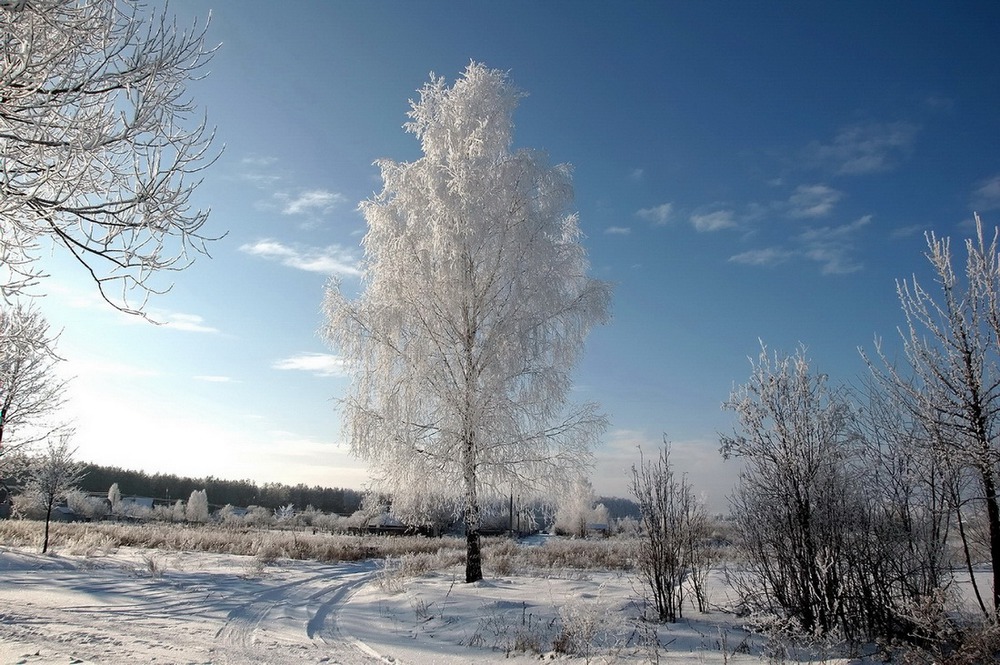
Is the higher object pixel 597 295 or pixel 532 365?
Answer: pixel 597 295

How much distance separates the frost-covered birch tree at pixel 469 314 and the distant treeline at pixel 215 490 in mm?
87916

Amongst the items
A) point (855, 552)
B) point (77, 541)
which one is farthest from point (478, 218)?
point (77, 541)

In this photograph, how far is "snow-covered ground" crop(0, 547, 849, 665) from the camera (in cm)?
645

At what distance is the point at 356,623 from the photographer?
9.06 metres

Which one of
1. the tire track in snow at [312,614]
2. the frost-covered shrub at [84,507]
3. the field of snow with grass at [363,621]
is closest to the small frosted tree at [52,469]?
the field of snow with grass at [363,621]

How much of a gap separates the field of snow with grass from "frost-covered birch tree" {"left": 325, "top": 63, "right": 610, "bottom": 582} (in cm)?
219

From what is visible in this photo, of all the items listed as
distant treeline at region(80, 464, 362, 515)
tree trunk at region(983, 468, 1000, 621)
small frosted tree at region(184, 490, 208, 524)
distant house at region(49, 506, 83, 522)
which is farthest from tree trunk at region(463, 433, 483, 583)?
distant treeline at region(80, 464, 362, 515)

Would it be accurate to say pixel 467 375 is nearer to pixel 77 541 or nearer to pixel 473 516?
pixel 473 516

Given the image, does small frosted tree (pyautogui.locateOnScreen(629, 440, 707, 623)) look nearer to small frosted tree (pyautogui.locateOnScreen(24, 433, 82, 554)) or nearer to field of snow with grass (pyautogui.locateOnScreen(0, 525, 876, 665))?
field of snow with grass (pyautogui.locateOnScreen(0, 525, 876, 665))

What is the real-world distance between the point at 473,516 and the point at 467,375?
2712 mm

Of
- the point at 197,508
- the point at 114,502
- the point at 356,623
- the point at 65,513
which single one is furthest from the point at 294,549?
the point at 65,513

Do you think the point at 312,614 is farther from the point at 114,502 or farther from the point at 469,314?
the point at 114,502

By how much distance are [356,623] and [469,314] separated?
19.5ft

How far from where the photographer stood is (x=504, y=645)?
709 cm
